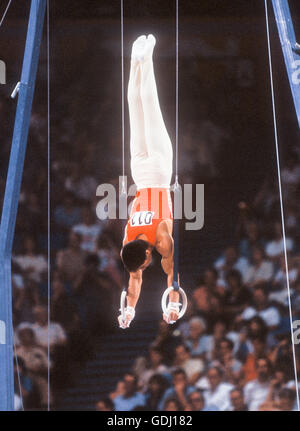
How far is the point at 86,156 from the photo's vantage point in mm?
9406

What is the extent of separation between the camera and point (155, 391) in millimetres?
8219

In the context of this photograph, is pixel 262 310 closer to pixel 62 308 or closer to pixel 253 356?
pixel 253 356

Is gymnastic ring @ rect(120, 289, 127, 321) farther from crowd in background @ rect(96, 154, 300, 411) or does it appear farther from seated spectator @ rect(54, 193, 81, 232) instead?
seated spectator @ rect(54, 193, 81, 232)

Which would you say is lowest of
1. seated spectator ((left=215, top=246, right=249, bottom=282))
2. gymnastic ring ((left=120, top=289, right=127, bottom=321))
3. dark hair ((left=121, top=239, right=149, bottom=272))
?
gymnastic ring ((left=120, top=289, right=127, bottom=321))

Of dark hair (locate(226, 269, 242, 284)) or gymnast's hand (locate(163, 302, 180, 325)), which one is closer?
gymnast's hand (locate(163, 302, 180, 325))

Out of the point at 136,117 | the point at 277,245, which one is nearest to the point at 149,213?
the point at 136,117

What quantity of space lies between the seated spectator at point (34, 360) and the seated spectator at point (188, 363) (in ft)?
4.47

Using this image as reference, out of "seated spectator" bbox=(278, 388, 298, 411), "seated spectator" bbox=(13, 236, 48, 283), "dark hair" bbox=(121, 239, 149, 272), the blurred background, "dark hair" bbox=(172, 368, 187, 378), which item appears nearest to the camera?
"dark hair" bbox=(121, 239, 149, 272)

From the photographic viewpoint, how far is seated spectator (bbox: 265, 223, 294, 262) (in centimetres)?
888

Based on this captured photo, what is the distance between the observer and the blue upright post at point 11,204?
712cm

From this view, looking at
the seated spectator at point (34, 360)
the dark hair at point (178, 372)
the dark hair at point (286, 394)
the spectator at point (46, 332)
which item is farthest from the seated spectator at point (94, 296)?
the dark hair at point (286, 394)

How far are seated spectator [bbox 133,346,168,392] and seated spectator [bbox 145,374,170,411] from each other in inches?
2.1
